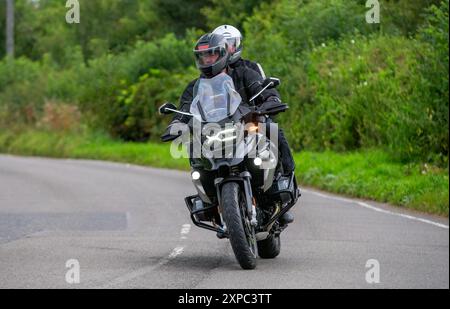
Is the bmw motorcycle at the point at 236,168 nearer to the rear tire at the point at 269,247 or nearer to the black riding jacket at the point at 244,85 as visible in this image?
the rear tire at the point at 269,247

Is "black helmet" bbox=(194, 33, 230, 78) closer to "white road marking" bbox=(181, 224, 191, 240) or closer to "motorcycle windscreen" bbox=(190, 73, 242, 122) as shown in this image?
"motorcycle windscreen" bbox=(190, 73, 242, 122)

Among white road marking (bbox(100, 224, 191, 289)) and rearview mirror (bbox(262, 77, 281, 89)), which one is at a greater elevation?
rearview mirror (bbox(262, 77, 281, 89))

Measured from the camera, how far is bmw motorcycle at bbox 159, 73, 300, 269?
10.5m

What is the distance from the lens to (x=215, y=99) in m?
10.9

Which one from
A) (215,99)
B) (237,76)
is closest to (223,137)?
(215,99)

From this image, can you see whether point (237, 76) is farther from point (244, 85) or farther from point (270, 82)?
point (270, 82)

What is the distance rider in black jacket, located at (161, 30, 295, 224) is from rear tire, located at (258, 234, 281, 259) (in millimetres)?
249

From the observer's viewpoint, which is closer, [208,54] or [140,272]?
[140,272]

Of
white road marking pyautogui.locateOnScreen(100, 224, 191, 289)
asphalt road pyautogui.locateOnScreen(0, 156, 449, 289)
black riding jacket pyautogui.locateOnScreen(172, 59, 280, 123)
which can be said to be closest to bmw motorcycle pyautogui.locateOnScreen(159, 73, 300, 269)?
black riding jacket pyautogui.locateOnScreen(172, 59, 280, 123)

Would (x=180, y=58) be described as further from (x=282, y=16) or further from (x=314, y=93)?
(x=314, y=93)

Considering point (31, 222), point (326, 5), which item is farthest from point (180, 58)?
point (31, 222)

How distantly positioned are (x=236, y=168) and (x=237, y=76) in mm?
1145

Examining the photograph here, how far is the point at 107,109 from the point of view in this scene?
4194cm

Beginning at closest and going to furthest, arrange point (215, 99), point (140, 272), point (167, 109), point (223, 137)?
point (140, 272) → point (223, 137) → point (215, 99) → point (167, 109)
